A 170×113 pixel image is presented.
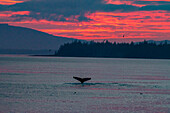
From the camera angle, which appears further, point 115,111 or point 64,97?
point 64,97

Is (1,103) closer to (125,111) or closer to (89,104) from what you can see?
(89,104)

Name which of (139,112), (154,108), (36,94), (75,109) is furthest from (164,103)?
(36,94)

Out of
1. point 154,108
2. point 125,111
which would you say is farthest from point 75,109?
point 154,108

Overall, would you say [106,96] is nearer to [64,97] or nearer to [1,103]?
[64,97]

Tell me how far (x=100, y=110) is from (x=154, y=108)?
7.18 meters

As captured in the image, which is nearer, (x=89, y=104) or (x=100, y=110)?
Result: (x=100, y=110)

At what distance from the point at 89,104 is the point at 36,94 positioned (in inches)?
496

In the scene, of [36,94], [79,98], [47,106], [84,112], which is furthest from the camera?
[36,94]

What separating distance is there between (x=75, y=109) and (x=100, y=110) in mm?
2999

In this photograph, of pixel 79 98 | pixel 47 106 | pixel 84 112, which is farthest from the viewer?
pixel 79 98

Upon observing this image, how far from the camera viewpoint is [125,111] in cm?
4562

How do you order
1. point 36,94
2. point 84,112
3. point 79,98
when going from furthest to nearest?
point 36,94
point 79,98
point 84,112

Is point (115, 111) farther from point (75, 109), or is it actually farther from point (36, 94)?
point (36, 94)

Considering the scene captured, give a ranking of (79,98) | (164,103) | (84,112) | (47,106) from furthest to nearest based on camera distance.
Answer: (79,98), (164,103), (47,106), (84,112)
